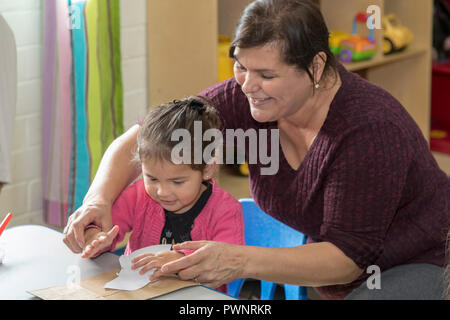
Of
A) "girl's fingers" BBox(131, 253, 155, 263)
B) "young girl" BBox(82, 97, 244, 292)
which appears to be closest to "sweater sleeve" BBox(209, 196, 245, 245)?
"young girl" BBox(82, 97, 244, 292)

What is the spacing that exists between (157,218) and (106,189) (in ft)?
0.39

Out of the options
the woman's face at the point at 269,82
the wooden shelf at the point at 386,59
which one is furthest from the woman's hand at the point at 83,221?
the wooden shelf at the point at 386,59

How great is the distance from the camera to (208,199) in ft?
4.62

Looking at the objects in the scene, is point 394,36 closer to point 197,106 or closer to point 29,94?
point 29,94

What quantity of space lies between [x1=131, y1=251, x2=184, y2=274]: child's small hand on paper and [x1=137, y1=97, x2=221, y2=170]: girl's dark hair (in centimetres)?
19

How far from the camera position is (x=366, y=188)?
1322 millimetres

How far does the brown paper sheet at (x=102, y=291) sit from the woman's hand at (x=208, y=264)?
0.02 metres

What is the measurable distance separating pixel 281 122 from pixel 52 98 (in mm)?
888

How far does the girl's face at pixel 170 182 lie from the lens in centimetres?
130

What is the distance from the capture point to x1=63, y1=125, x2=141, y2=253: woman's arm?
4.18 ft

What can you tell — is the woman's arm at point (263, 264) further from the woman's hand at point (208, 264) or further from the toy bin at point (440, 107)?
the toy bin at point (440, 107)

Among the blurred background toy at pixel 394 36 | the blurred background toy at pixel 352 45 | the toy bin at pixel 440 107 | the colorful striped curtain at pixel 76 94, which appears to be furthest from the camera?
the toy bin at pixel 440 107
